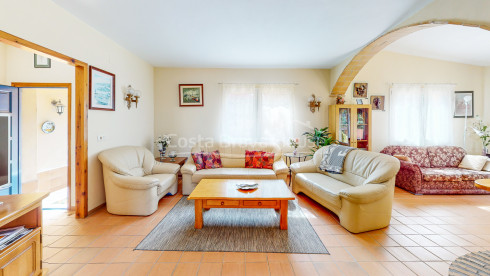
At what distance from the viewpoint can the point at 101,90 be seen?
3.21 m

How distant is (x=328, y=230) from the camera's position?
8.50 feet

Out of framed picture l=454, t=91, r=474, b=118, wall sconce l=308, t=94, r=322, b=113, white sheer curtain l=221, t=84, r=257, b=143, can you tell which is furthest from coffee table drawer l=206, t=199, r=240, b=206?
framed picture l=454, t=91, r=474, b=118

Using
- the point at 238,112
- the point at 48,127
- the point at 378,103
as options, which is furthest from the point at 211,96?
the point at 378,103

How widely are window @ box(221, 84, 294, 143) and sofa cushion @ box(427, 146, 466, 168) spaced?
10.1ft

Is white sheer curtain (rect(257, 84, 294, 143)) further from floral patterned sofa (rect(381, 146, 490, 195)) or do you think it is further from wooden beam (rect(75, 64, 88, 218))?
wooden beam (rect(75, 64, 88, 218))

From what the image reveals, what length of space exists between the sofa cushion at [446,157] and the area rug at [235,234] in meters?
3.55

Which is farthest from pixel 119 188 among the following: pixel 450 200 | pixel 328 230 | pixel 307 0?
pixel 450 200

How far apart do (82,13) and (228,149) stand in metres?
3.13

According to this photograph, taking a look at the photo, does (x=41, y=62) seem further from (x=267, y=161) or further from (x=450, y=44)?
(x=450, y=44)

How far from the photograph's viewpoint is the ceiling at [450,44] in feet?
11.5

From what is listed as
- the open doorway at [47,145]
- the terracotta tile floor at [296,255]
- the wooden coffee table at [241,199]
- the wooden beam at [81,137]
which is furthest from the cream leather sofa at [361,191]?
the open doorway at [47,145]

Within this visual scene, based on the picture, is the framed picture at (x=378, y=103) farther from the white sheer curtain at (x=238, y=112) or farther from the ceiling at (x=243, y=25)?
the white sheer curtain at (x=238, y=112)

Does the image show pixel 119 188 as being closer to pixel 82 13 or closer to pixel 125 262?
pixel 125 262

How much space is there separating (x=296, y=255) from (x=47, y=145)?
18.7ft
